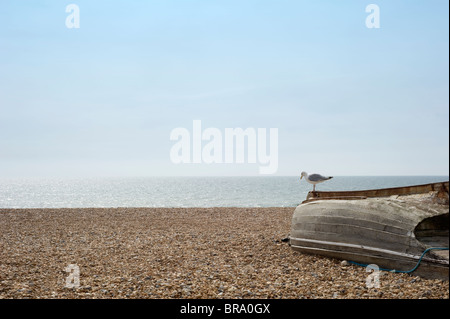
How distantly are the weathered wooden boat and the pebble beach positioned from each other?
0.87 ft

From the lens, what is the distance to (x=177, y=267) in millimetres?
8148

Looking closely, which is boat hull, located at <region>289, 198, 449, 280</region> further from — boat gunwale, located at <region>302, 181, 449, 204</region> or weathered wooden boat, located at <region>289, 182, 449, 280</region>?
boat gunwale, located at <region>302, 181, 449, 204</region>

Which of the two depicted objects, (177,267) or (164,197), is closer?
(177,267)

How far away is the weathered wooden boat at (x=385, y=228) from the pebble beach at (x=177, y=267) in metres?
0.27

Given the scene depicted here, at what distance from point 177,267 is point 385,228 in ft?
14.7

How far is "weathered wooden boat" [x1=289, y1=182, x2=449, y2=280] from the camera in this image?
6.41 m

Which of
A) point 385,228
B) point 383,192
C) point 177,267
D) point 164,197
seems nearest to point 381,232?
point 385,228

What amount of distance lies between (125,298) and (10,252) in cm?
626

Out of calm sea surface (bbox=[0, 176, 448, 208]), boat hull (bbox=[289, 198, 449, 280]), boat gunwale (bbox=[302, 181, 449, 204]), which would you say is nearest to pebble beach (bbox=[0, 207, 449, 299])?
boat hull (bbox=[289, 198, 449, 280])

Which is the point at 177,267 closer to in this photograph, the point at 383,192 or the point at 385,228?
the point at 385,228
